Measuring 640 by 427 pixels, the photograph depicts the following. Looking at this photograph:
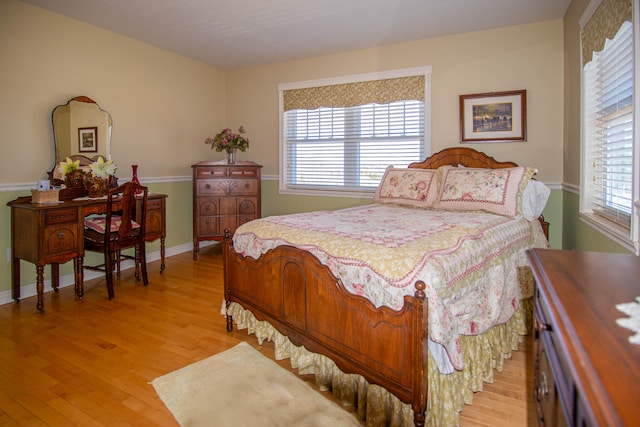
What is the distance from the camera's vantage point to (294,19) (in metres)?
3.75

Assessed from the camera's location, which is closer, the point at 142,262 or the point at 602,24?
the point at 602,24

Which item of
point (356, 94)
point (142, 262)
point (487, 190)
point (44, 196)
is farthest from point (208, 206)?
point (487, 190)

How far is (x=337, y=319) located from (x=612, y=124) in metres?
2.16

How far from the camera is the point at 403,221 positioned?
268 cm

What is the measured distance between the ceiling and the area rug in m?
2.86

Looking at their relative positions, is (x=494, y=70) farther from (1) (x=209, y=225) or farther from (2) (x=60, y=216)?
(2) (x=60, y=216)

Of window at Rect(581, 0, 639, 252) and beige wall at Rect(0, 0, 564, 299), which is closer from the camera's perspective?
window at Rect(581, 0, 639, 252)

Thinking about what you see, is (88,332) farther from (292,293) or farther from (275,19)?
(275,19)

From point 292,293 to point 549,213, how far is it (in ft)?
9.53

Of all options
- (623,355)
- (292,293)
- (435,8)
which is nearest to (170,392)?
(292,293)

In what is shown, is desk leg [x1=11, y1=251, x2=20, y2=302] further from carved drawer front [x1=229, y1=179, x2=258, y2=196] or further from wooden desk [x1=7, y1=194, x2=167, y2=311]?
carved drawer front [x1=229, y1=179, x2=258, y2=196]

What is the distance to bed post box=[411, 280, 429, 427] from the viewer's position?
5.06 ft

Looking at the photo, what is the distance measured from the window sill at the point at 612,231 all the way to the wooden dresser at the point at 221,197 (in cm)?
350

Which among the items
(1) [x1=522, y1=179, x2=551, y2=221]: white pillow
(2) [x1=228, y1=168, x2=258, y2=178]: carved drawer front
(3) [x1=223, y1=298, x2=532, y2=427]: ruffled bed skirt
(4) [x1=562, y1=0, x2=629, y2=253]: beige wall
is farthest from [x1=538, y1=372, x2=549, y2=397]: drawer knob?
(2) [x1=228, y1=168, x2=258, y2=178]: carved drawer front
